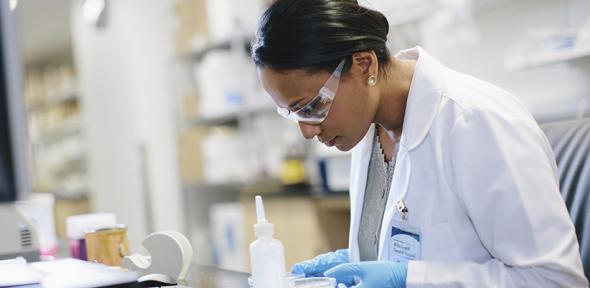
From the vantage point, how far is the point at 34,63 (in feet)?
24.4

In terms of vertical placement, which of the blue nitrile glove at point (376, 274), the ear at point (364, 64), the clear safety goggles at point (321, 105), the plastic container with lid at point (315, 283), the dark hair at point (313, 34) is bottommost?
the blue nitrile glove at point (376, 274)

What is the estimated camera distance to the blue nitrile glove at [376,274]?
111 centimetres

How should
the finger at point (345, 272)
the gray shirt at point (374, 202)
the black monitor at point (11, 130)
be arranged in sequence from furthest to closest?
the gray shirt at point (374, 202) → the finger at point (345, 272) → the black monitor at point (11, 130)

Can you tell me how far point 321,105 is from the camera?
51.1 inches

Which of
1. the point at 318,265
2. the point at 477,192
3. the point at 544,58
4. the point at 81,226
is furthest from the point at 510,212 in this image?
the point at 544,58

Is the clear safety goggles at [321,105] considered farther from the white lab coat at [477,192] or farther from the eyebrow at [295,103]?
the white lab coat at [477,192]

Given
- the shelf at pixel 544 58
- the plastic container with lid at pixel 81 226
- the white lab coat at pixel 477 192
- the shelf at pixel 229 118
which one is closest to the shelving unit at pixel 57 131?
the shelf at pixel 229 118

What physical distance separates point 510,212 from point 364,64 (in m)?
0.41

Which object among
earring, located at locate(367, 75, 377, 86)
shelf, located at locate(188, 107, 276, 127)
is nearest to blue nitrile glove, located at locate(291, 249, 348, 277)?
earring, located at locate(367, 75, 377, 86)

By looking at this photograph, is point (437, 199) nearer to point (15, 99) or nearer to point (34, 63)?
point (15, 99)

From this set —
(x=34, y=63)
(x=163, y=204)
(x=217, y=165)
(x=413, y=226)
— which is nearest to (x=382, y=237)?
(x=413, y=226)

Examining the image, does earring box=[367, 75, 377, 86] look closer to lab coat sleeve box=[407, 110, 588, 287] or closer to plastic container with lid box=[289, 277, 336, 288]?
lab coat sleeve box=[407, 110, 588, 287]

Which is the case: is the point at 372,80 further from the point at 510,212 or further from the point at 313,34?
the point at 510,212

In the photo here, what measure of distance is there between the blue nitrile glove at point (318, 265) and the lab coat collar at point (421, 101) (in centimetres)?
33
